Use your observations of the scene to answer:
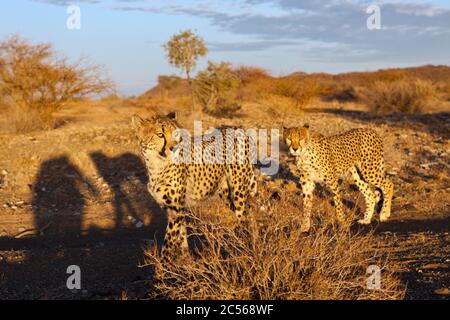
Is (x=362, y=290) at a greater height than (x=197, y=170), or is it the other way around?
(x=197, y=170)

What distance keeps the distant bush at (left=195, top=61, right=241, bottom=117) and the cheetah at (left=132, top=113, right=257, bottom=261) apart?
1210 cm

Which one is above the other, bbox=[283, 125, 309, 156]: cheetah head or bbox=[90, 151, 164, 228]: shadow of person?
bbox=[283, 125, 309, 156]: cheetah head

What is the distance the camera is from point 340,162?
8.09 m

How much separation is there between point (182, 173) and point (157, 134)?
0.57 m

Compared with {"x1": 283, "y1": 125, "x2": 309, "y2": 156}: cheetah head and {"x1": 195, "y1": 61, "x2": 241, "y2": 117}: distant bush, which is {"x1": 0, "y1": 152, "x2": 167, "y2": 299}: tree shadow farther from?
{"x1": 195, "y1": 61, "x2": 241, "y2": 117}: distant bush

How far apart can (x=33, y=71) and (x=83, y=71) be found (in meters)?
1.27

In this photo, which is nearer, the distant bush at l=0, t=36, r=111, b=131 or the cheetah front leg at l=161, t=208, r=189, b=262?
the cheetah front leg at l=161, t=208, r=189, b=262

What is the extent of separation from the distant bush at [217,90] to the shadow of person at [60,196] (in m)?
7.93

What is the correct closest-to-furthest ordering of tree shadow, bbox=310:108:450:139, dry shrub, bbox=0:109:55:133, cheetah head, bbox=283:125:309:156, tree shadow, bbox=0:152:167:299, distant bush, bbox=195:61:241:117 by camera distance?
tree shadow, bbox=0:152:167:299
cheetah head, bbox=283:125:309:156
tree shadow, bbox=310:108:450:139
dry shrub, bbox=0:109:55:133
distant bush, bbox=195:61:241:117

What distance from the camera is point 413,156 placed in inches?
460

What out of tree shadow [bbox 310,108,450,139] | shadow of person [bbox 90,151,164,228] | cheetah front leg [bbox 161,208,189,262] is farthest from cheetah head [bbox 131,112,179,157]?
tree shadow [bbox 310,108,450,139]

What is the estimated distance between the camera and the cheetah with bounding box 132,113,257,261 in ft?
18.4

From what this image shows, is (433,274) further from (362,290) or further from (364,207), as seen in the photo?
(364,207)

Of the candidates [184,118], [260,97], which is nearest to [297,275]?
[184,118]
